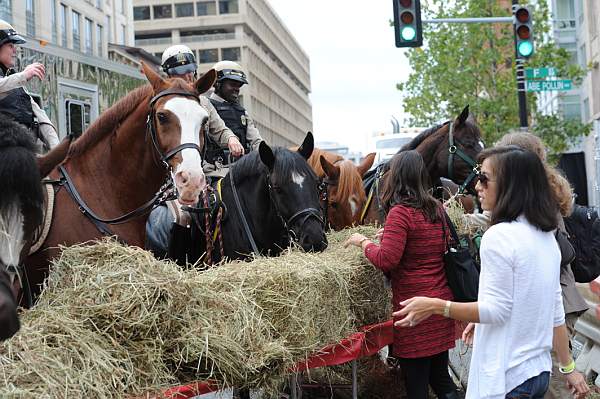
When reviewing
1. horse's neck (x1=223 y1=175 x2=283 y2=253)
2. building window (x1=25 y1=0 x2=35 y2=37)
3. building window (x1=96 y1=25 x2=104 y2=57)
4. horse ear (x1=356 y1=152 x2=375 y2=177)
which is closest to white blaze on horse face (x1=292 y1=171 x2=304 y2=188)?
horse's neck (x1=223 y1=175 x2=283 y2=253)

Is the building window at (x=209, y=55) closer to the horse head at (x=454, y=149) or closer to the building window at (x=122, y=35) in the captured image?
the building window at (x=122, y=35)

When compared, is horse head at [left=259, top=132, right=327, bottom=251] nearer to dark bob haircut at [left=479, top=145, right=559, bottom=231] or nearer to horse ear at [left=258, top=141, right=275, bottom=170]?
horse ear at [left=258, top=141, right=275, bottom=170]

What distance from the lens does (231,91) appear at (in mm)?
8445

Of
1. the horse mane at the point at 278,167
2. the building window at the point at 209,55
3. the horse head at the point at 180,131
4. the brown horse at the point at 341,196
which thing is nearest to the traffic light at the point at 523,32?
the brown horse at the point at 341,196

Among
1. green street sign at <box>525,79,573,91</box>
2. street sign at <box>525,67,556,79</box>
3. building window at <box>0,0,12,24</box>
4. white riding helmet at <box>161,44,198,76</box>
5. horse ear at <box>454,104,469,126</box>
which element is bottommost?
horse ear at <box>454,104,469,126</box>

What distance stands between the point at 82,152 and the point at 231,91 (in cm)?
286

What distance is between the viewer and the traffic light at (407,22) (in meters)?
14.9

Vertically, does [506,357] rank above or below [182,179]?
below

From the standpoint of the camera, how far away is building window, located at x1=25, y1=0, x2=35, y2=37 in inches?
1719

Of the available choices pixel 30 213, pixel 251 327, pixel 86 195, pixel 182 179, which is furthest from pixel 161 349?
pixel 86 195

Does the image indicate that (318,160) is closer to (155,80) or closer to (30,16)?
(155,80)

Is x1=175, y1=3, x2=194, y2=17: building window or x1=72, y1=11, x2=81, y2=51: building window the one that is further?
x1=175, y1=3, x2=194, y2=17: building window

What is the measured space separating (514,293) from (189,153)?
2.51m

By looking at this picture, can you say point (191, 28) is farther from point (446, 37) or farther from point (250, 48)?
point (446, 37)
